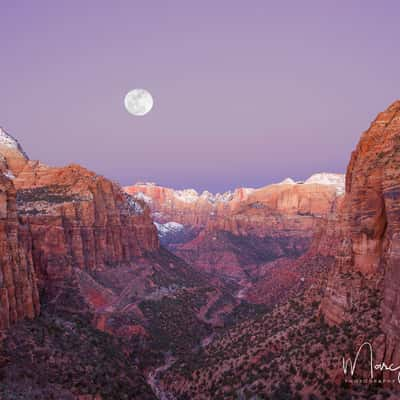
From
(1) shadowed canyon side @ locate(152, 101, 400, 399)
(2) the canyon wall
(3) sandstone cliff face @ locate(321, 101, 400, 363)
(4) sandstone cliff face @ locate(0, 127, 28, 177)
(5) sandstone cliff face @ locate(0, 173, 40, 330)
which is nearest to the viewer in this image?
(1) shadowed canyon side @ locate(152, 101, 400, 399)

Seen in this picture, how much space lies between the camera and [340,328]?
101ft

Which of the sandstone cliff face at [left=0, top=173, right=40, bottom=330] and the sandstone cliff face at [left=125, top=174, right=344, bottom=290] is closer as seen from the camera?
the sandstone cliff face at [left=0, top=173, right=40, bottom=330]

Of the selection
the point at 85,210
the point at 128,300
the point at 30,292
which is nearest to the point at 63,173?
the point at 85,210

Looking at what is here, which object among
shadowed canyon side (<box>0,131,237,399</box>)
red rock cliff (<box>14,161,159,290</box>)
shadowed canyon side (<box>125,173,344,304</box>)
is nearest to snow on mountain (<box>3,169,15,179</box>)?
shadowed canyon side (<box>0,131,237,399</box>)

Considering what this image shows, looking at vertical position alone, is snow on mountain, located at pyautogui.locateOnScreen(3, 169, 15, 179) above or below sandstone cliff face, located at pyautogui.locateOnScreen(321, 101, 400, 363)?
above

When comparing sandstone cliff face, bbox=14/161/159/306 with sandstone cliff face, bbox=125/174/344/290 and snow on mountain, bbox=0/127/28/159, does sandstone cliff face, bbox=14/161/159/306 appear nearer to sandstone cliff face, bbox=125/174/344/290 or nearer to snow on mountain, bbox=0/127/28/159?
snow on mountain, bbox=0/127/28/159

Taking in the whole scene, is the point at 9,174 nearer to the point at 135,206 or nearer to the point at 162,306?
the point at 135,206

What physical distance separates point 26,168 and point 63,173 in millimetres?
6970

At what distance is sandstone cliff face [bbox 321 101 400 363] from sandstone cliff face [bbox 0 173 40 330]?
91.5 ft

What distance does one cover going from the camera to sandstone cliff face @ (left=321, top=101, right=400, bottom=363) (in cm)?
2659

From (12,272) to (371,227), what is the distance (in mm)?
31645

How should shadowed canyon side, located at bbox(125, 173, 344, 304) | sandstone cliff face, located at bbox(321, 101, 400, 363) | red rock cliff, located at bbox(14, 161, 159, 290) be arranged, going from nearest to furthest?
sandstone cliff face, located at bbox(321, 101, 400, 363)
red rock cliff, located at bbox(14, 161, 159, 290)
shadowed canyon side, located at bbox(125, 173, 344, 304)

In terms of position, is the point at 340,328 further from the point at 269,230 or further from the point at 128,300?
the point at 269,230

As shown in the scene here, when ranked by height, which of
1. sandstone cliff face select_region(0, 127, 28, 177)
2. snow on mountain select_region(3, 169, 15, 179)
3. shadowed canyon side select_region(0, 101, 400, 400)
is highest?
sandstone cliff face select_region(0, 127, 28, 177)
